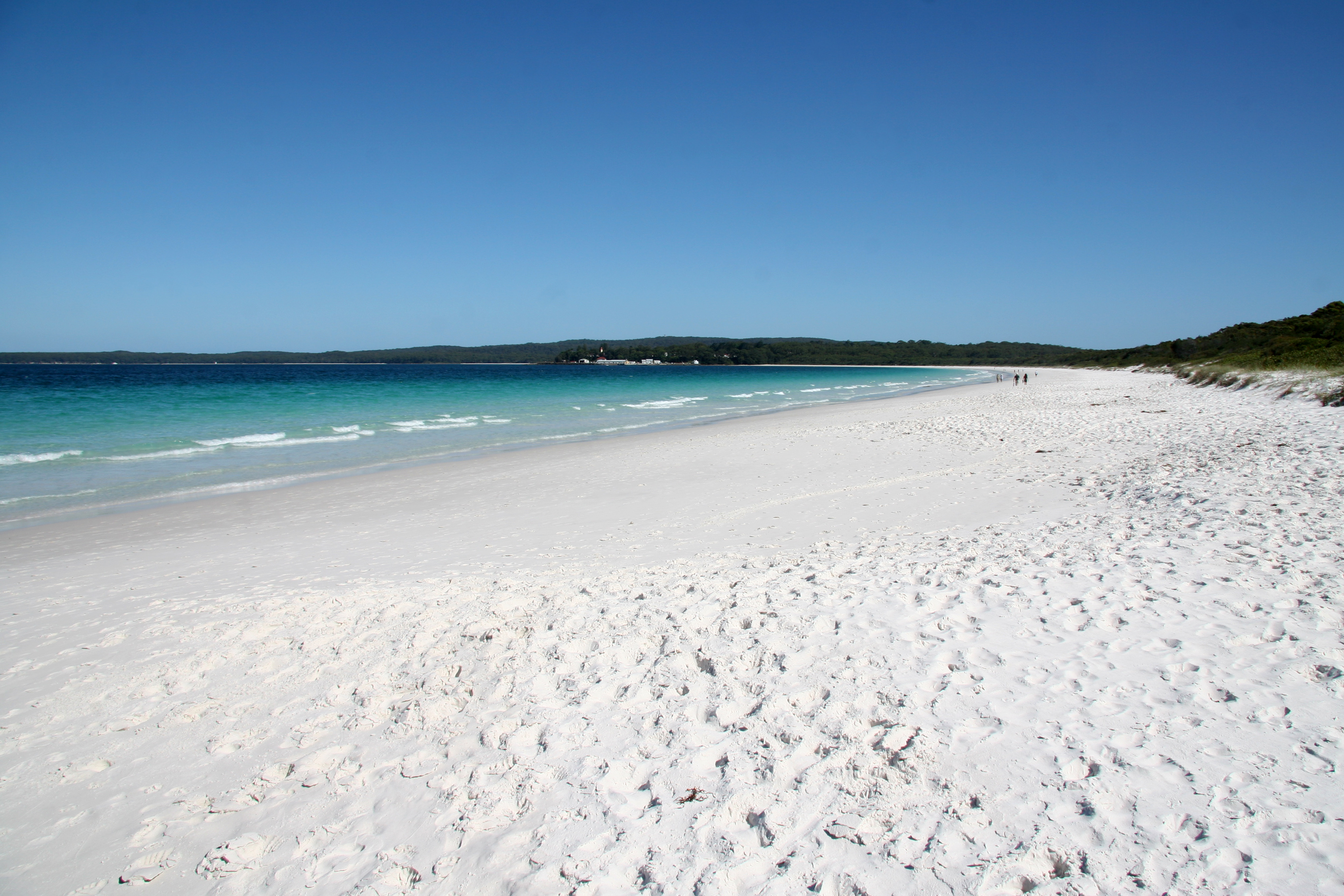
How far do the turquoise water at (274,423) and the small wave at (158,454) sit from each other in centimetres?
6

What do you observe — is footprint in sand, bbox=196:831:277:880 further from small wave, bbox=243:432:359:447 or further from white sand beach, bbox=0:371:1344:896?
small wave, bbox=243:432:359:447

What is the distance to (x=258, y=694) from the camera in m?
3.92

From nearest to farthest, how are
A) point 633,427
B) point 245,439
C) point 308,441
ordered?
point 245,439, point 308,441, point 633,427

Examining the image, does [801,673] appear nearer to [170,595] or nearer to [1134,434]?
[170,595]

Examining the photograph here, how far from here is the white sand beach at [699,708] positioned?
8.34 ft

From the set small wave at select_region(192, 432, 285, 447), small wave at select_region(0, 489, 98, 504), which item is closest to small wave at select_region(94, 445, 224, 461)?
small wave at select_region(192, 432, 285, 447)

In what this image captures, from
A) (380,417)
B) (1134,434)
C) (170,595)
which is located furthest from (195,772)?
(380,417)

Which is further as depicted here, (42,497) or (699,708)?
(42,497)

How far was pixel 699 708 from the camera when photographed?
351 centimetres

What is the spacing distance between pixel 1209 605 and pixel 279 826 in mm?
5675

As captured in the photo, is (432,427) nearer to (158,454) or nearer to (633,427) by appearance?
(633,427)

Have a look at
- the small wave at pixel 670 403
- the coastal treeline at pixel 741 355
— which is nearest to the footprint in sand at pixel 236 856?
the small wave at pixel 670 403

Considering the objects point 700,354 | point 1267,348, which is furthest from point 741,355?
point 1267,348

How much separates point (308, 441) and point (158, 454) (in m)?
3.45
